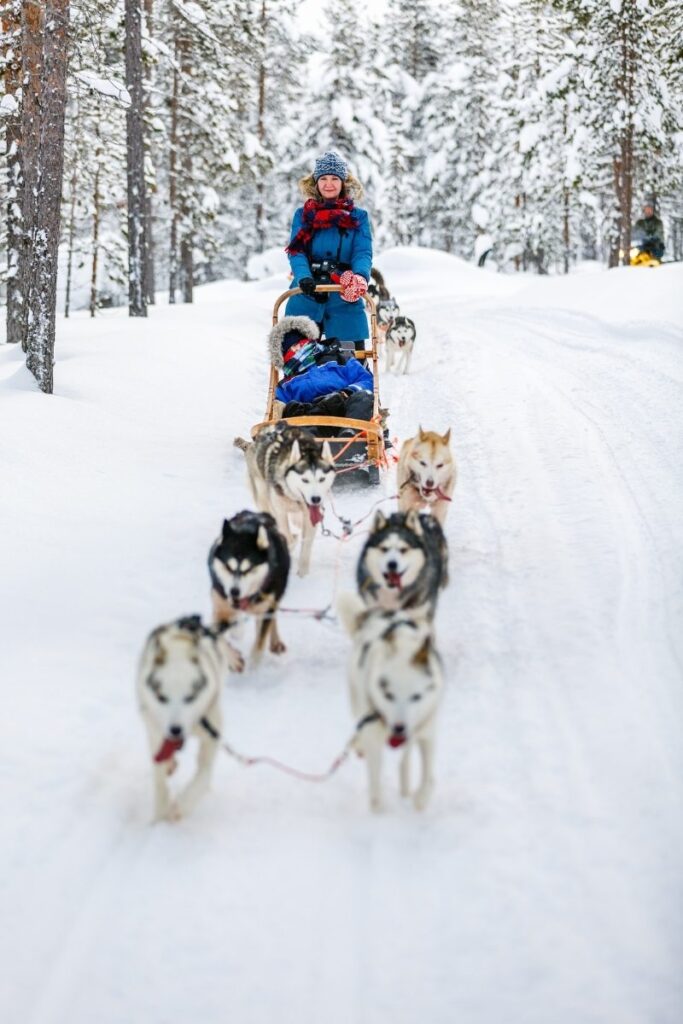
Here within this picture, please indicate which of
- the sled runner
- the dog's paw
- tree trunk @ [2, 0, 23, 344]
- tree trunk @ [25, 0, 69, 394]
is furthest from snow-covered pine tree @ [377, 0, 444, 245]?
the dog's paw

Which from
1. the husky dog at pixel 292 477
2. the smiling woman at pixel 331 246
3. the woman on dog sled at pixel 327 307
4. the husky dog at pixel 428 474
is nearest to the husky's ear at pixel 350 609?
the husky dog at pixel 292 477

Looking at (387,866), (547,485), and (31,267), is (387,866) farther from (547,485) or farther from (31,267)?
(31,267)

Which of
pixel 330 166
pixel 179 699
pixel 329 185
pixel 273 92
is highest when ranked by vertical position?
pixel 273 92

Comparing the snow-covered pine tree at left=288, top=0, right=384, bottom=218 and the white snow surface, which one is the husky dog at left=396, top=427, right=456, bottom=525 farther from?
the snow-covered pine tree at left=288, top=0, right=384, bottom=218

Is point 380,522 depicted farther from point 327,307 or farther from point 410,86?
point 410,86

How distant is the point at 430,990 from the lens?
7.32ft

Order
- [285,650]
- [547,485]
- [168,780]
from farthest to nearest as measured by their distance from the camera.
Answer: [547,485] < [285,650] < [168,780]

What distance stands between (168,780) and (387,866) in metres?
0.88

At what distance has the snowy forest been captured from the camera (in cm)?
1061

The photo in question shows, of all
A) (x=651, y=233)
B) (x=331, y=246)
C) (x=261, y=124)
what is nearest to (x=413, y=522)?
(x=331, y=246)

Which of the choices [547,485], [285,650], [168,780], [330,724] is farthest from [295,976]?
[547,485]

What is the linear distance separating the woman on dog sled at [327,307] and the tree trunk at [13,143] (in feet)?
16.5

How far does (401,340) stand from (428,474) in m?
6.38

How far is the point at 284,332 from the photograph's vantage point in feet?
23.4
